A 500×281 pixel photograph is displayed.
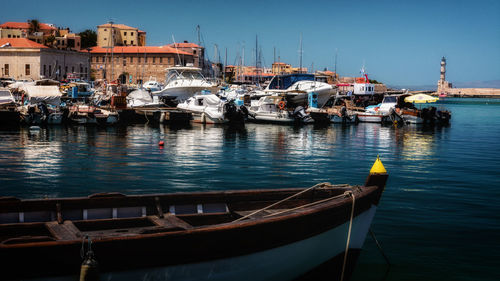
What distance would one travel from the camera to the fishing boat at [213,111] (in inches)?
1656

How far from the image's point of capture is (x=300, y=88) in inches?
2095

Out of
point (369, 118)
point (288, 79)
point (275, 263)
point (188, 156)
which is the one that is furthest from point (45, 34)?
point (275, 263)

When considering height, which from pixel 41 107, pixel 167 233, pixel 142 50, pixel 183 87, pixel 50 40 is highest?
pixel 50 40

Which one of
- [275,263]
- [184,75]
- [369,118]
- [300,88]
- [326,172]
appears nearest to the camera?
[275,263]

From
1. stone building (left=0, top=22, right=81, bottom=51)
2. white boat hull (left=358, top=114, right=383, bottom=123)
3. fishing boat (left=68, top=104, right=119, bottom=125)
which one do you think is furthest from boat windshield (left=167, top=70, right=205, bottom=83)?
stone building (left=0, top=22, right=81, bottom=51)

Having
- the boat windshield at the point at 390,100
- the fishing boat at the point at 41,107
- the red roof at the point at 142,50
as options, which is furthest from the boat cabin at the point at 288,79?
the red roof at the point at 142,50

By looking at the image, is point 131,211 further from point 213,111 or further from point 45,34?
point 45,34

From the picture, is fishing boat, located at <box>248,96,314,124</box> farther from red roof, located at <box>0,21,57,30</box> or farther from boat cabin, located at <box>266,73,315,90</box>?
red roof, located at <box>0,21,57,30</box>

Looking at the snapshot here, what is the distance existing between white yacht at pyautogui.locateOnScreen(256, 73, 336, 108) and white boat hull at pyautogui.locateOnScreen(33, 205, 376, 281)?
42090 mm

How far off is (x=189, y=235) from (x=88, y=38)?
434ft

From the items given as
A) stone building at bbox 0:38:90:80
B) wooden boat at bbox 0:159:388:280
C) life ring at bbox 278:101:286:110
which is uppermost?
stone building at bbox 0:38:90:80

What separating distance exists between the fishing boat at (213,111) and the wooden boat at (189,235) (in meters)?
33.0

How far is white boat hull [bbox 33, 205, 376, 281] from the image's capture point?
642 cm

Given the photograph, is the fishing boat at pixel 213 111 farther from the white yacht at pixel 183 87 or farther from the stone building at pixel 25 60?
the stone building at pixel 25 60
